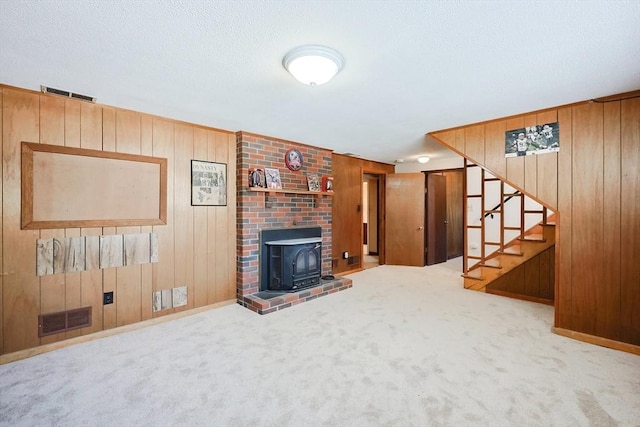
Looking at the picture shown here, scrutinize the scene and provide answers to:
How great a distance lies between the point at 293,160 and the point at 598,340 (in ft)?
12.5

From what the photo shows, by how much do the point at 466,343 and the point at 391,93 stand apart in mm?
2305

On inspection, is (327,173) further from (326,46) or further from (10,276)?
(10,276)

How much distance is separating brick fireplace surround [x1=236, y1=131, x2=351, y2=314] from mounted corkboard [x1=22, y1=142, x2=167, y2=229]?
0.93 metres

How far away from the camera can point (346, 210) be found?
17.3 ft

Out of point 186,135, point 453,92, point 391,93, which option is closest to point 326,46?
point 391,93

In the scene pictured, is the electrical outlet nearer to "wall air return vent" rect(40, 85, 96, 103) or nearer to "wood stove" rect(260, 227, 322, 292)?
→ "wood stove" rect(260, 227, 322, 292)

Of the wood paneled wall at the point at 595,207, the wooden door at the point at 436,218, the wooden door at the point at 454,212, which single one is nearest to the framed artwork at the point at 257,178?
the wood paneled wall at the point at 595,207

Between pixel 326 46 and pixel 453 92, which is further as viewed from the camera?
pixel 453 92

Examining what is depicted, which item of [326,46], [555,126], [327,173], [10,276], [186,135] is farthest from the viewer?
[327,173]

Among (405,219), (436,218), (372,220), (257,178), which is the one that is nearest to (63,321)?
(257,178)

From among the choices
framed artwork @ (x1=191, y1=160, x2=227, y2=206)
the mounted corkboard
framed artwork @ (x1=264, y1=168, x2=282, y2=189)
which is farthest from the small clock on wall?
the mounted corkboard

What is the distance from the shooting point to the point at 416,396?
1.86m

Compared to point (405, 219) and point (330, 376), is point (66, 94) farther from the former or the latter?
point (405, 219)

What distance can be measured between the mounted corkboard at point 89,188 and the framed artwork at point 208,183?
327 millimetres
